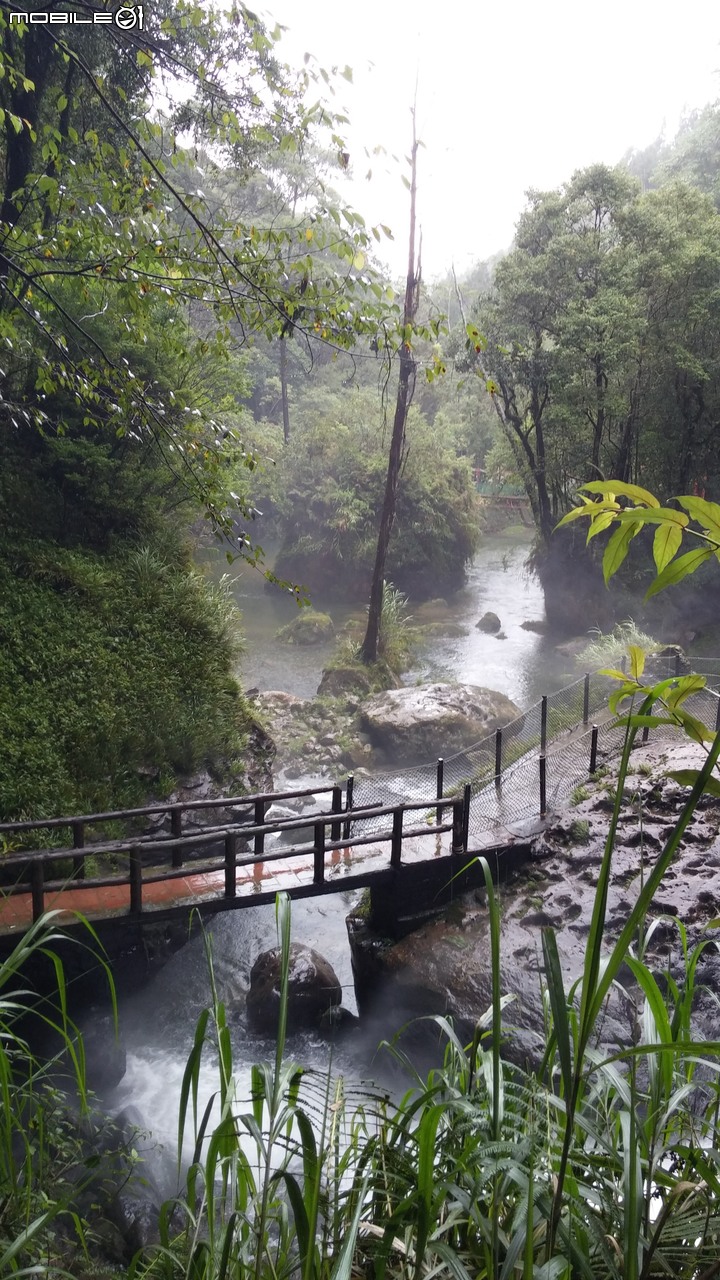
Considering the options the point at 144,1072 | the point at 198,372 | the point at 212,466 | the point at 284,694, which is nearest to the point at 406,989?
the point at 144,1072

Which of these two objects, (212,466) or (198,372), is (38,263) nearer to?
(212,466)

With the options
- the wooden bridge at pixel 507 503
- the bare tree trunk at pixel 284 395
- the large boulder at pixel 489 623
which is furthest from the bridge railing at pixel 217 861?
the bare tree trunk at pixel 284 395

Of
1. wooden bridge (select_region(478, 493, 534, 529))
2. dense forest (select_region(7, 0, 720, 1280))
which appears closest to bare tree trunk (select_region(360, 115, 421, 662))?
dense forest (select_region(7, 0, 720, 1280))

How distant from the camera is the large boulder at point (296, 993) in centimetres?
666

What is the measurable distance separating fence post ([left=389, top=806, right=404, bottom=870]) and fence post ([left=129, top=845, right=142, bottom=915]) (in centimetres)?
214

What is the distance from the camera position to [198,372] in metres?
13.2

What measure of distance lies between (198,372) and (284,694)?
5751 millimetres

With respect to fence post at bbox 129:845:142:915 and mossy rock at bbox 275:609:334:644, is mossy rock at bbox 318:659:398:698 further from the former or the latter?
fence post at bbox 129:845:142:915

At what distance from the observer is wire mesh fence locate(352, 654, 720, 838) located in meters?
8.24

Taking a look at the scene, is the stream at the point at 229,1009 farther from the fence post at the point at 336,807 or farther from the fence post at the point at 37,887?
the fence post at the point at 37,887

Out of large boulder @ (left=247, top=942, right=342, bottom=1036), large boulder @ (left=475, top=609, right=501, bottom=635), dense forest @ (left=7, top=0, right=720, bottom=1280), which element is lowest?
large boulder @ (left=247, top=942, right=342, bottom=1036)

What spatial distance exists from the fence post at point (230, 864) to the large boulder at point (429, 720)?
657 centimetres

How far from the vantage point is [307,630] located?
19141 millimetres

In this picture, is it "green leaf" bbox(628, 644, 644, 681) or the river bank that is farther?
the river bank
